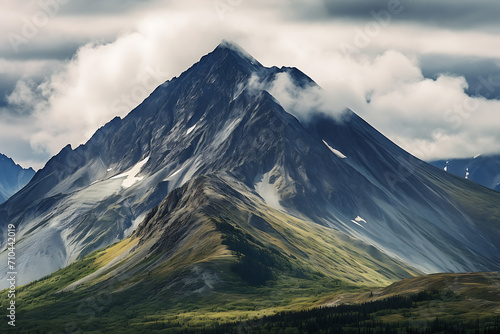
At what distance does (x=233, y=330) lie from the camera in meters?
196

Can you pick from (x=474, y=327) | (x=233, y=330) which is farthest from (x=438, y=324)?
(x=233, y=330)

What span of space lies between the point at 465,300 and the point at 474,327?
102 feet

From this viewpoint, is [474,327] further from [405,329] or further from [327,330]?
[327,330]

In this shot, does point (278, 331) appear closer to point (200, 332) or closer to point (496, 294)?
point (200, 332)

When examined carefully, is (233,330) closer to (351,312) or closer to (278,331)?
(278,331)

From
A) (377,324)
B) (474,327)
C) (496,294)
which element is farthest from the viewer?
(496,294)

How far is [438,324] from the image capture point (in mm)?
175750

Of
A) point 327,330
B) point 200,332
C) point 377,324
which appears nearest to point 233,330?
point 200,332

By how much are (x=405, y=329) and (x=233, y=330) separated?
5473 cm

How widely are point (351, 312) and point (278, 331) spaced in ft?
83.3

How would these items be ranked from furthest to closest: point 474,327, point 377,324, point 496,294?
point 496,294 → point 377,324 → point 474,327

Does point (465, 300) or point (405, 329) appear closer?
point (405, 329)

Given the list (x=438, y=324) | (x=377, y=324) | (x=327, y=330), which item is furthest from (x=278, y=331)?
(x=438, y=324)

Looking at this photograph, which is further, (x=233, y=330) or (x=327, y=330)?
(x=233, y=330)
